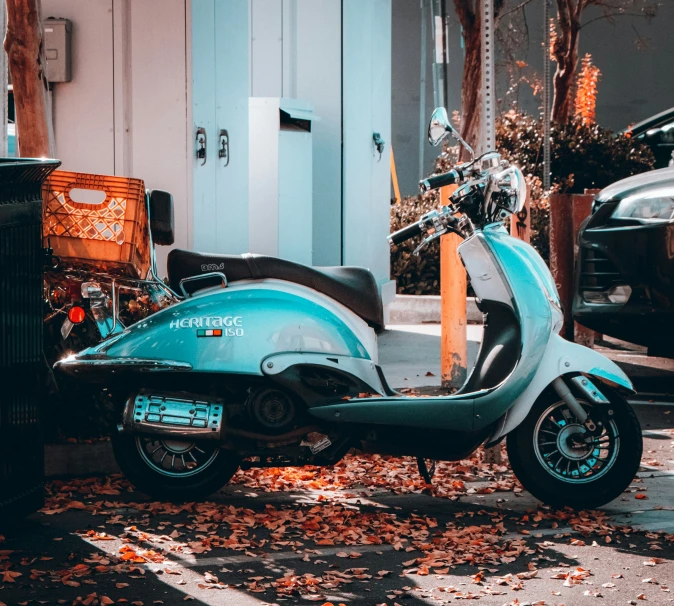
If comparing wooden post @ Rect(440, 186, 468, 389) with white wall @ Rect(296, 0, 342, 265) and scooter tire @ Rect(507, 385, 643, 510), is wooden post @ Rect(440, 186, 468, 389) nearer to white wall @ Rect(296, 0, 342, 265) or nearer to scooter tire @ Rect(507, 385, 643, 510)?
scooter tire @ Rect(507, 385, 643, 510)

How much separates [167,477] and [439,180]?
5.52 feet

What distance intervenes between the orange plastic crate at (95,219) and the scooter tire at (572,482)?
73.0 inches

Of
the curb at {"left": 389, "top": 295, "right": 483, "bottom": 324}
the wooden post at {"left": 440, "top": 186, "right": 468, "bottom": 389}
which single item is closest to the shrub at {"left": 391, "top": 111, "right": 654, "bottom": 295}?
the curb at {"left": 389, "top": 295, "right": 483, "bottom": 324}

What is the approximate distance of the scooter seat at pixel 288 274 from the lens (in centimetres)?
525

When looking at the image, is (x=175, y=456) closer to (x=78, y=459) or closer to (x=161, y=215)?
(x=78, y=459)

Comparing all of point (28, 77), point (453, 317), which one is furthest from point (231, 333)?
point (453, 317)

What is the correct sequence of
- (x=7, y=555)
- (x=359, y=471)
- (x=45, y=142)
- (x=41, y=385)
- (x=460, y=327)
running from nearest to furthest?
(x=7, y=555)
(x=41, y=385)
(x=359, y=471)
(x=45, y=142)
(x=460, y=327)

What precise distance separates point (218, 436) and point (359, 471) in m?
1.12

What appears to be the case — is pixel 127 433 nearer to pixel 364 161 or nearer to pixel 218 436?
pixel 218 436

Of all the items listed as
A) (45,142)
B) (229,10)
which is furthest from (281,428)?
(229,10)

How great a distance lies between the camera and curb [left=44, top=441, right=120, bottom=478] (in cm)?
580

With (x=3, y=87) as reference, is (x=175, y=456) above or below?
below

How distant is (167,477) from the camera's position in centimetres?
525

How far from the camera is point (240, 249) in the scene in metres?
8.68
